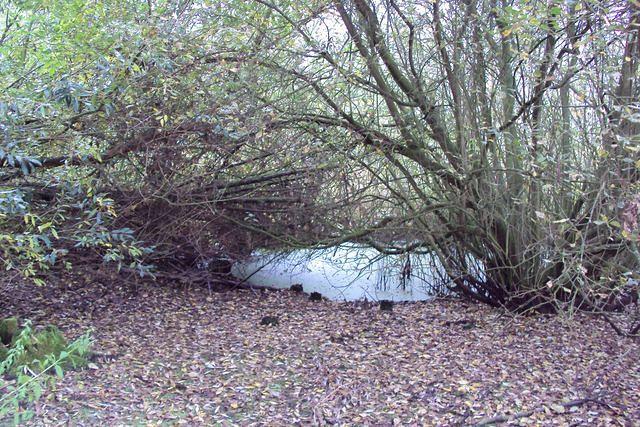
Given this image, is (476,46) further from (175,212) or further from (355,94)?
(175,212)

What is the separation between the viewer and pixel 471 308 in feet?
21.2

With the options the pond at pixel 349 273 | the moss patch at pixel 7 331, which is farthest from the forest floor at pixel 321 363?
the moss patch at pixel 7 331

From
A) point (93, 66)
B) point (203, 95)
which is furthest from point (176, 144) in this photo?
point (93, 66)

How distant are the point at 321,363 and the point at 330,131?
2097mm

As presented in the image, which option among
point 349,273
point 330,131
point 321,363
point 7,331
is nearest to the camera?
point 7,331

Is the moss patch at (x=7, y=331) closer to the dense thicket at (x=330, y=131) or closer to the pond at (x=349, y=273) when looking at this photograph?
the dense thicket at (x=330, y=131)

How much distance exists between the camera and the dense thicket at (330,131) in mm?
4516

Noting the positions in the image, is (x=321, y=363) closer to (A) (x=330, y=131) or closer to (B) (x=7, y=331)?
(A) (x=330, y=131)

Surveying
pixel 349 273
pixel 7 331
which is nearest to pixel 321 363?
pixel 7 331

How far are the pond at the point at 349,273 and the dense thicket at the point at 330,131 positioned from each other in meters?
0.37

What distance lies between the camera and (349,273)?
25.3ft

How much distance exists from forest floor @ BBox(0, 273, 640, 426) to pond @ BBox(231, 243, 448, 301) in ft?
1.55

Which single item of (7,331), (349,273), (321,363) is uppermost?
(349,273)

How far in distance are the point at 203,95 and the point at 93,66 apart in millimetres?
894
